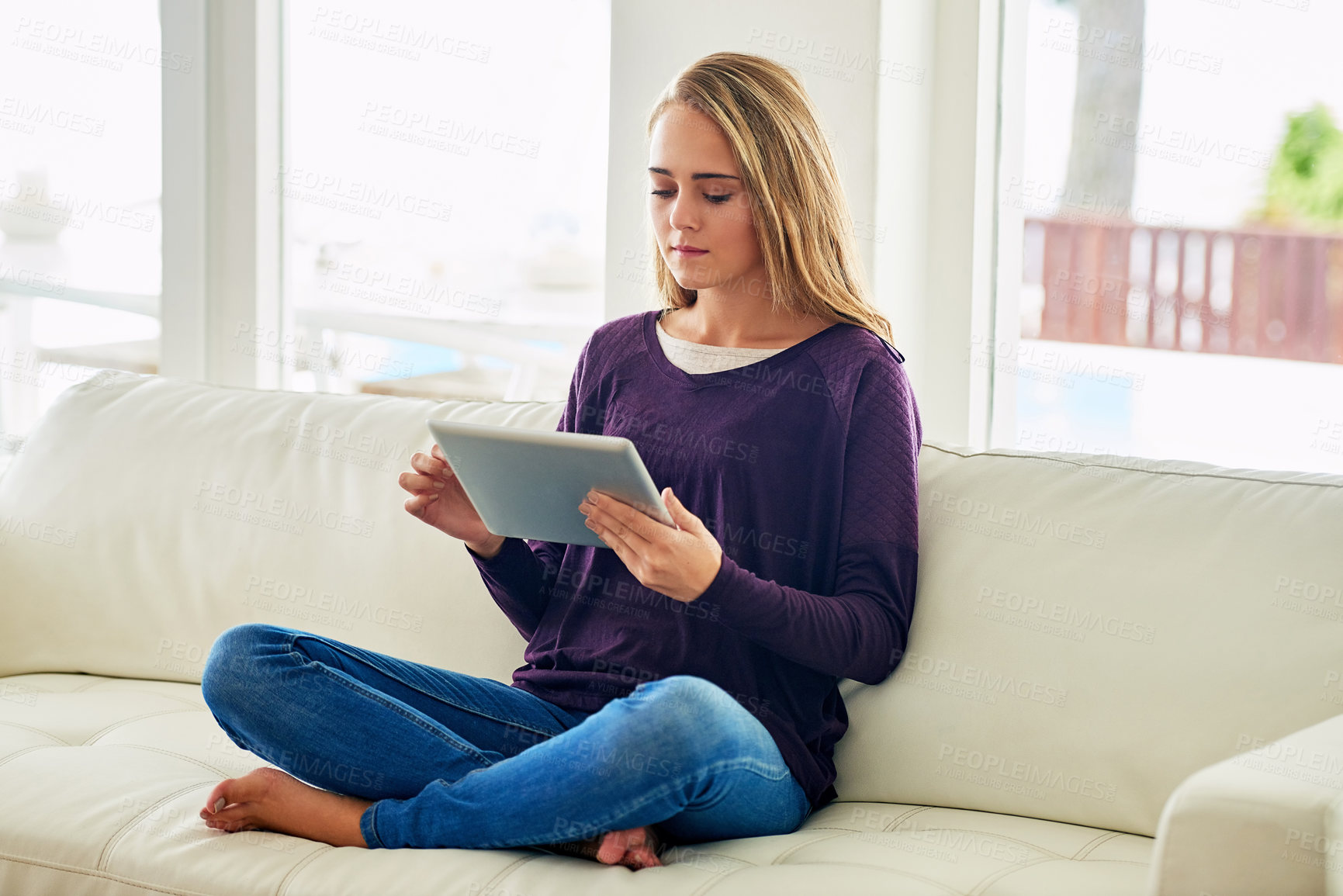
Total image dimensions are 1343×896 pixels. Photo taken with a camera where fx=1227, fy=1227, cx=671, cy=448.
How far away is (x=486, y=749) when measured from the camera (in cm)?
139

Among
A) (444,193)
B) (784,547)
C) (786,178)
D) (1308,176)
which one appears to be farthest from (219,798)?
(1308,176)

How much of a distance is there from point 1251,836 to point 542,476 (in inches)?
28.5

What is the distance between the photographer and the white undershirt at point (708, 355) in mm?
1554

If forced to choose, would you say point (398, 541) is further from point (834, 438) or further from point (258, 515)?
point (834, 438)


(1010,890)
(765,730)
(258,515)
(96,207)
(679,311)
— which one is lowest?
(1010,890)

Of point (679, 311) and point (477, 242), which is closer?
point (679, 311)

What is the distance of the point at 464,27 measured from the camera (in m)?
2.58

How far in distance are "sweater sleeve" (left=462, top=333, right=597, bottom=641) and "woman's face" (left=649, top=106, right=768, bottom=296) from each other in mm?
255

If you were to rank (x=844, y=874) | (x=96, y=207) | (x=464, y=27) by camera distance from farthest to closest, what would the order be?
1. (x=96, y=207)
2. (x=464, y=27)
3. (x=844, y=874)

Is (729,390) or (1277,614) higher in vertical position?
(729,390)

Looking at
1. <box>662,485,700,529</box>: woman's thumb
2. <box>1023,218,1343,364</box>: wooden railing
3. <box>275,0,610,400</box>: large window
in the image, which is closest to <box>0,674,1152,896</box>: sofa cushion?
<box>662,485,700,529</box>: woman's thumb

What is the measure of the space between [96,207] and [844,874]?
2465mm

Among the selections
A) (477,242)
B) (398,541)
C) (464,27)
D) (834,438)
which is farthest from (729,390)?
(464,27)

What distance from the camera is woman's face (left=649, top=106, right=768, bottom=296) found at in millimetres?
1502
